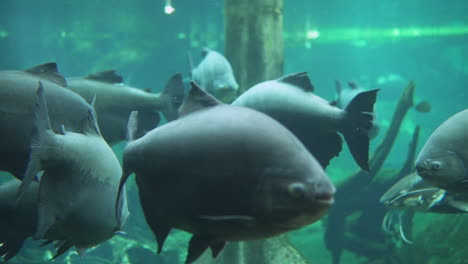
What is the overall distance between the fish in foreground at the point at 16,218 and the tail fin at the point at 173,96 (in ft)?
4.46

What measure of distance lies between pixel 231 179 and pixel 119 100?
2.16 m

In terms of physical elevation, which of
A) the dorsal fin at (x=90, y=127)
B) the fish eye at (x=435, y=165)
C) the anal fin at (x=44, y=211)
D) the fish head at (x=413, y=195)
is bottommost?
the fish head at (x=413, y=195)

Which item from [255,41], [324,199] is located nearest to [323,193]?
[324,199]

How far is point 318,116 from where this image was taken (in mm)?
2436

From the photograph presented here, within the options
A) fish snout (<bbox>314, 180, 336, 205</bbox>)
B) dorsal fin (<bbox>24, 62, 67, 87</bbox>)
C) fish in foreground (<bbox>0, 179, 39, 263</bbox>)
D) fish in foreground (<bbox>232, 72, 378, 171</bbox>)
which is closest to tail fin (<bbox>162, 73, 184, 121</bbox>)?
fish in foreground (<bbox>232, 72, 378, 171</bbox>)

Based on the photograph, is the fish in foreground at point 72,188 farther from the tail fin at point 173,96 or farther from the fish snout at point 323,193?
the tail fin at point 173,96

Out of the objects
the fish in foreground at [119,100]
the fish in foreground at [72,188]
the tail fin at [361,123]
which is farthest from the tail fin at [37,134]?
the tail fin at [361,123]

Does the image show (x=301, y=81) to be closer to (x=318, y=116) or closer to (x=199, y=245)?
(x=318, y=116)

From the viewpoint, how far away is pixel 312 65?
25.8 m

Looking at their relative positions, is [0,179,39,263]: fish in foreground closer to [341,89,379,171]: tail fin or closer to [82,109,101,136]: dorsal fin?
[82,109,101,136]: dorsal fin

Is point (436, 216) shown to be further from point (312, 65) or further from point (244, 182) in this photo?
point (312, 65)

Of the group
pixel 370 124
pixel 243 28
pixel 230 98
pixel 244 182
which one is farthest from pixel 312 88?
pixel 243 28

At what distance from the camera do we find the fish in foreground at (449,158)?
2161 mm

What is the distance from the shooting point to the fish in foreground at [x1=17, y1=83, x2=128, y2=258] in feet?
5.65
